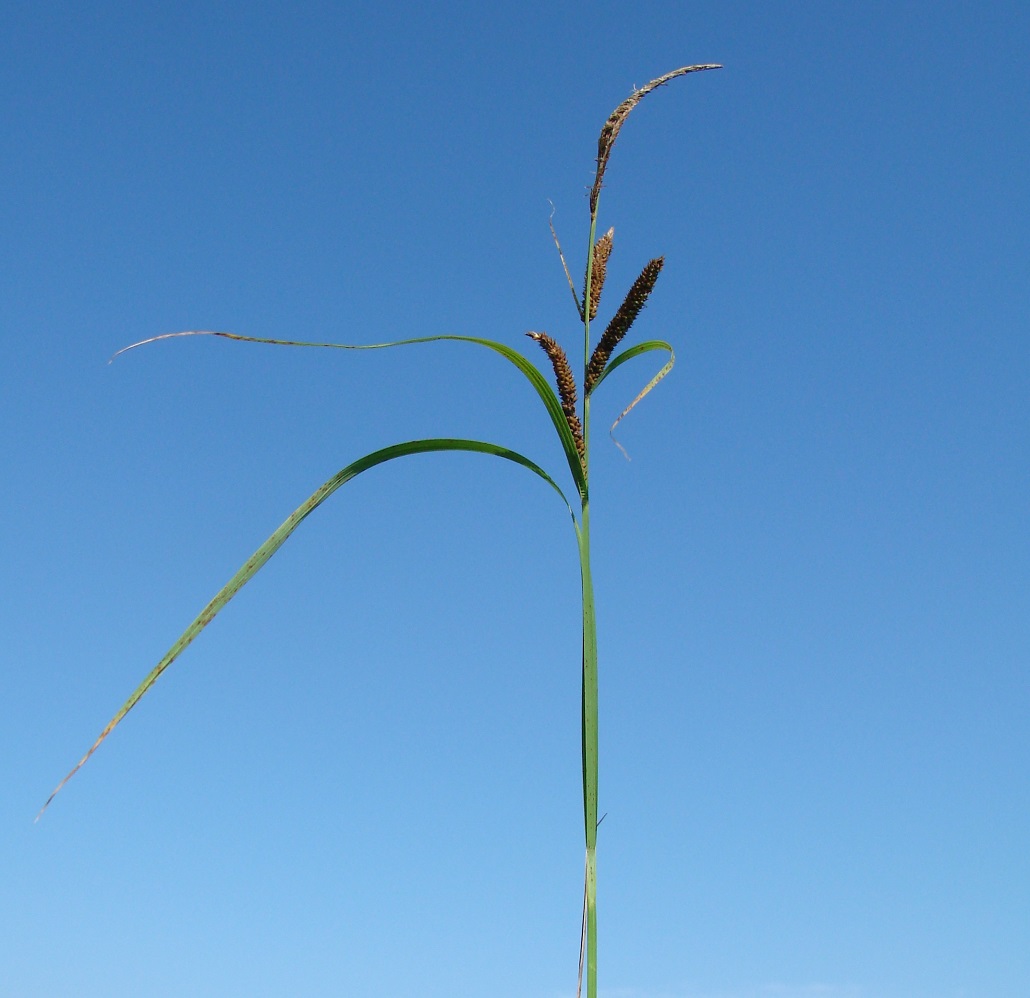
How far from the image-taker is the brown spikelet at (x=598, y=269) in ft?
8.59

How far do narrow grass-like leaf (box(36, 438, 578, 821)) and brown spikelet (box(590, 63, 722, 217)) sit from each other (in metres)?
0.71

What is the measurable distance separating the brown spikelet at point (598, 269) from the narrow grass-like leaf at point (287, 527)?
443 mm

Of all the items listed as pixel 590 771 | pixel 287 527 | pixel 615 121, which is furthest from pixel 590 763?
pixel 615 121

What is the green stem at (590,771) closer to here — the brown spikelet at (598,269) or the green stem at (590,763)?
the green stem at (590,763)

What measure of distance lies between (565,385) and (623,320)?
236mm

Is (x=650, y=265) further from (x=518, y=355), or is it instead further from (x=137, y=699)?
(x=137, y=699)

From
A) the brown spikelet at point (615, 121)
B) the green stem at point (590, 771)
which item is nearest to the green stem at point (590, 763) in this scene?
the green stem at point (590, 771)

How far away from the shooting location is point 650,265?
2549mm

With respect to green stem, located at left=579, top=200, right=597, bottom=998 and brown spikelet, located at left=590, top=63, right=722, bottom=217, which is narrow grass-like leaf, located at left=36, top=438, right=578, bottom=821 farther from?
brown spikelet, located at left=590, top=63, right=722, bottom=217

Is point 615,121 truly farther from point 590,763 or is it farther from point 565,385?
point 590,763

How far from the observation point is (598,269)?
2652 millimetres

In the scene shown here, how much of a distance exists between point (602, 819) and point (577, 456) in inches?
34.4

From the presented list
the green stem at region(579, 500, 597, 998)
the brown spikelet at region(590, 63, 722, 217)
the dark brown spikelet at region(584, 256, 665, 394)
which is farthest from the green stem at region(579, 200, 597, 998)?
the brown spikelet at region(590, 63, 722, 217)

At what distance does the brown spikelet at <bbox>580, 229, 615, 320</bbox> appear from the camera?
8.59 feet
